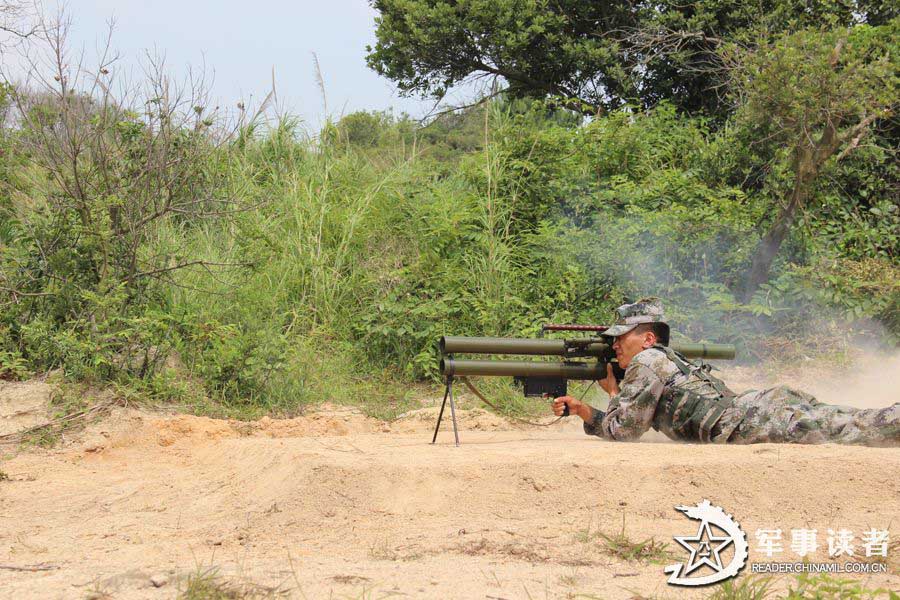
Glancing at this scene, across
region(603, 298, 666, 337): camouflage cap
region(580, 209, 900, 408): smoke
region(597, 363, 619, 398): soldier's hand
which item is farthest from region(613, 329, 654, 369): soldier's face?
region(580, 209, 900, 408): smoke

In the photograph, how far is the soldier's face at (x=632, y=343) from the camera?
18.2 ft

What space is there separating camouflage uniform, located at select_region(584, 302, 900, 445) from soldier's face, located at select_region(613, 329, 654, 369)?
68 mm

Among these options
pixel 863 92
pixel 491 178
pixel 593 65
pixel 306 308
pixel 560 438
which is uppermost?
pixel 593 65

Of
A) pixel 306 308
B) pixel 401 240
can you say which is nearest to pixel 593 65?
pixel 401 240

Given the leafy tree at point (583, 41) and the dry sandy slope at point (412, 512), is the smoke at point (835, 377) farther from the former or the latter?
the leafy tree at point (583, 41)

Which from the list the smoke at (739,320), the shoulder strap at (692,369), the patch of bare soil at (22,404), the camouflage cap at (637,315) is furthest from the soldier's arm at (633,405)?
the patch of bare soil at (22,404)

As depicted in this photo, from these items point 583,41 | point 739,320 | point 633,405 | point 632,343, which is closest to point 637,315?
point 632,343

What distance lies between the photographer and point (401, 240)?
9.39 m

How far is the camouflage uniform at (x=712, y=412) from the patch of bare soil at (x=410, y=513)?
0.24 meters

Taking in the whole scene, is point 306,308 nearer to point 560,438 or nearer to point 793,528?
point 560,438

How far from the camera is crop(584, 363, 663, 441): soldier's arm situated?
5309 mm

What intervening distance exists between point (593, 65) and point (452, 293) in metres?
5.99

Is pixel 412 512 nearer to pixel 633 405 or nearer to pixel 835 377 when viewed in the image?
pixel 633 405

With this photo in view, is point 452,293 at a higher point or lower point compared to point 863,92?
lower
